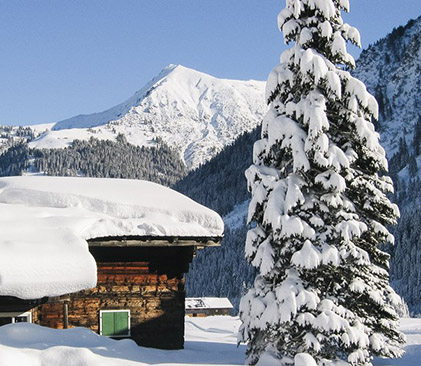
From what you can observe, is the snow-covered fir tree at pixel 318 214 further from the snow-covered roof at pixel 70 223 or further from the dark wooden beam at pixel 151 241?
the snow-covered roof at pixel 70 223

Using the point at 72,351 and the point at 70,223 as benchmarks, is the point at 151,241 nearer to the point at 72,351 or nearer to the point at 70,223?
the point at 70,223

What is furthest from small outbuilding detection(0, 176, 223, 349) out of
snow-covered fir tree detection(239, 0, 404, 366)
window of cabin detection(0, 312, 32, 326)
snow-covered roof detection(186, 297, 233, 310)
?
snow-covered roof detection(186, 297, 233, 310)

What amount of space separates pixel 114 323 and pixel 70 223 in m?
3.34

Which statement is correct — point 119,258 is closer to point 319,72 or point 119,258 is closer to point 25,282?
point 25,282

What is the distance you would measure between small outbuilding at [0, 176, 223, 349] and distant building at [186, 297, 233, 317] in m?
62.9

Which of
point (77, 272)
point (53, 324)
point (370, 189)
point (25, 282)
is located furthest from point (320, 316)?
point (53, 324)

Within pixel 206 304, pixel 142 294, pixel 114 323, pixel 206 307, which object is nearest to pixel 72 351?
pixel 114 323

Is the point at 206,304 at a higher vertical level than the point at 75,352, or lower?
lower

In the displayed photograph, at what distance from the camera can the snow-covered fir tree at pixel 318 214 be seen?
12039 mm

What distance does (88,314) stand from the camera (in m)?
15.5

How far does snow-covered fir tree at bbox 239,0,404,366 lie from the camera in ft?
39.5

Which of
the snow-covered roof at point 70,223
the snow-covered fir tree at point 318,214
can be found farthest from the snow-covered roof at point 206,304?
the snow-covered fir tree at point 318,214

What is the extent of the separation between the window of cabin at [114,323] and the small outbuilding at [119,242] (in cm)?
3

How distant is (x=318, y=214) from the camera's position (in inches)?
500
